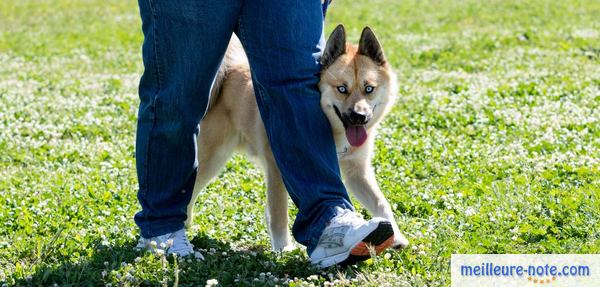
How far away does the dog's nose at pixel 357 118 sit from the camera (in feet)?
15.4

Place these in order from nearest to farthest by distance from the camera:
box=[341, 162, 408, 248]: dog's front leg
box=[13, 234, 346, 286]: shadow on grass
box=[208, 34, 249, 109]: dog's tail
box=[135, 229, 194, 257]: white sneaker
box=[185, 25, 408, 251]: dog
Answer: box=[13, 234, 346, 286]: shadow on grass → box=[135, 229, 194, 257]: white sneaker → box=[185, 25, 408, 251]: dog → box=[341, 162, 408, 248]: dog's front leg → box=[208, 34, 249, 109]: dog's tail

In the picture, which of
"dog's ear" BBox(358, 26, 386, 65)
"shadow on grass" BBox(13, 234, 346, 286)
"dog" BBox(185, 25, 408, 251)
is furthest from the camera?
"dog's ear" BBox(358, 26, 386, 65)

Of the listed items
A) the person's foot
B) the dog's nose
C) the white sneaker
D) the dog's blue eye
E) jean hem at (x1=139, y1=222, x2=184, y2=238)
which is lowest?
the white sneaker

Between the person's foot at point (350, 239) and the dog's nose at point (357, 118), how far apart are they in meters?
0.66

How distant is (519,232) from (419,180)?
63.6 inches

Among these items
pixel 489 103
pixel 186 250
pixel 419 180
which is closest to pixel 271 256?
pixel 186 250

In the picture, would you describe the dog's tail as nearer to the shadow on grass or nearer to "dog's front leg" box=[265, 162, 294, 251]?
"dog's front leg" box=[265, 162, 294, 251]

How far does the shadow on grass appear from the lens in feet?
13.7

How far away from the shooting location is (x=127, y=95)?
9.88 m

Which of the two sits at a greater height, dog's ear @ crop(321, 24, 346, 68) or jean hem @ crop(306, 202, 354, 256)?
dog's ear @ crop(321, 24, 346, 68)

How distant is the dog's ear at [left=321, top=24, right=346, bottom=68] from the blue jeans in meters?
0.26

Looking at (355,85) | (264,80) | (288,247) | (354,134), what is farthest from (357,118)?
(288,247)

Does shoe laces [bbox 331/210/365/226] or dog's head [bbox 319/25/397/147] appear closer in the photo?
shoe laces [bbox 331/210/365/226]

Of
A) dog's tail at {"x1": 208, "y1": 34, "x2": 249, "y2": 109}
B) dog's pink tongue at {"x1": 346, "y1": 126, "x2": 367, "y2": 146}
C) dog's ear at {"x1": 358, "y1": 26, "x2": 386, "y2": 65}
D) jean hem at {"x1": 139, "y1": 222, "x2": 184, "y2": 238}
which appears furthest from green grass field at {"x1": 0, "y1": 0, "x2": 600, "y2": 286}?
dog's ear at {"x1": 358, "y1": 26, "x2": 386, "y2": 65}
